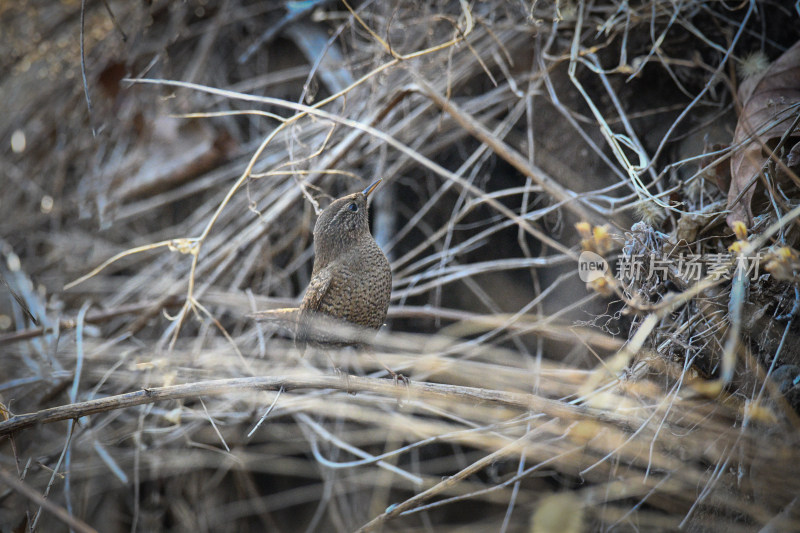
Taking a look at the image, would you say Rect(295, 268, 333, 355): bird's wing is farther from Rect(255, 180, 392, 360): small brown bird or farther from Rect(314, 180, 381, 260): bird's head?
Rect(314, 180, 381, 260): bird's head

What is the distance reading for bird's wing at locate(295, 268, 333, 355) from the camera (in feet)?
7.27

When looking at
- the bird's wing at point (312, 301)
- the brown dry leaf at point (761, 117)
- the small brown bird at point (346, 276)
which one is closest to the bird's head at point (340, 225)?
the small brown bird at point (346, 276)

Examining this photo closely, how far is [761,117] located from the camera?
2.05 meters

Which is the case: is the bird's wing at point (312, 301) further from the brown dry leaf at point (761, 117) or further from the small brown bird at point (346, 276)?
the brown dry leaf at point (761, 117)

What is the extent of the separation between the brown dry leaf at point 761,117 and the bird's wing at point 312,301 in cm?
142

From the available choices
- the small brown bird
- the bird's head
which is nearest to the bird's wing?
the small brown bird

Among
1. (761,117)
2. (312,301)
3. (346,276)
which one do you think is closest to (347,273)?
(346,276)

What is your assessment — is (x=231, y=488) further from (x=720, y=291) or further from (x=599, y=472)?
(x=720, y=291)

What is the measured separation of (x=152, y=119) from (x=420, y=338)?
2.29 metres

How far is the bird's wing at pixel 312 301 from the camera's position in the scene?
7.27ft

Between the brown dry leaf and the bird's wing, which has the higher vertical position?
the brown dry leaf

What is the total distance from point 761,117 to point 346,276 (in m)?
1.57

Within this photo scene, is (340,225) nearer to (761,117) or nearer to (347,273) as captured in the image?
(347,273)

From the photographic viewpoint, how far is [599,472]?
233 cm
